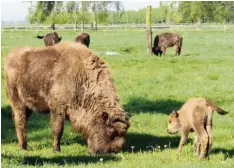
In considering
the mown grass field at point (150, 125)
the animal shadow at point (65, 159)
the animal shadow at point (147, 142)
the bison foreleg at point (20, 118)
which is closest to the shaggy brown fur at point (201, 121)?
the mown grass field at point (150, 125)

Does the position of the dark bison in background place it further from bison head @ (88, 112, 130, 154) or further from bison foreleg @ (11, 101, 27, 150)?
bison head @ (88, 112, 130, 154)

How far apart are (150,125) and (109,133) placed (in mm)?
2813

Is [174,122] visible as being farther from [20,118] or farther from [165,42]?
[165,42]

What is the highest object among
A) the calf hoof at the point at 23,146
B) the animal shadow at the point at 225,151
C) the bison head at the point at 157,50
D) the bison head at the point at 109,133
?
the bison head at the point at 109,133

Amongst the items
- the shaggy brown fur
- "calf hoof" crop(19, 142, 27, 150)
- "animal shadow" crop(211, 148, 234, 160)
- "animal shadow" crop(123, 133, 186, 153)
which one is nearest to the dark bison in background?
"animal shadow" crop(123, 133, 186, 153)

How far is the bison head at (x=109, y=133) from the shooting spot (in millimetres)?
9461

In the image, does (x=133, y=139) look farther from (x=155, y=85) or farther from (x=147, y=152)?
(x=155, y=85)

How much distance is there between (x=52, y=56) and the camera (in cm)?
1025

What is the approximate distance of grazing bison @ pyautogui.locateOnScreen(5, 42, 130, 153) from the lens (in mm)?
9617

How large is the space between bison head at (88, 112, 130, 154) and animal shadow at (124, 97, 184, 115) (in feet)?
13.1

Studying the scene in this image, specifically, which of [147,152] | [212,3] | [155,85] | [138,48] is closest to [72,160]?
[147,152]

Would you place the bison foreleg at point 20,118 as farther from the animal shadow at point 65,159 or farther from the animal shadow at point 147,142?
the animal shadow at point 147,142

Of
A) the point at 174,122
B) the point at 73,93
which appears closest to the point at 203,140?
the point at 174,122

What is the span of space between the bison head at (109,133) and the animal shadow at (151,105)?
3979 millimetres
